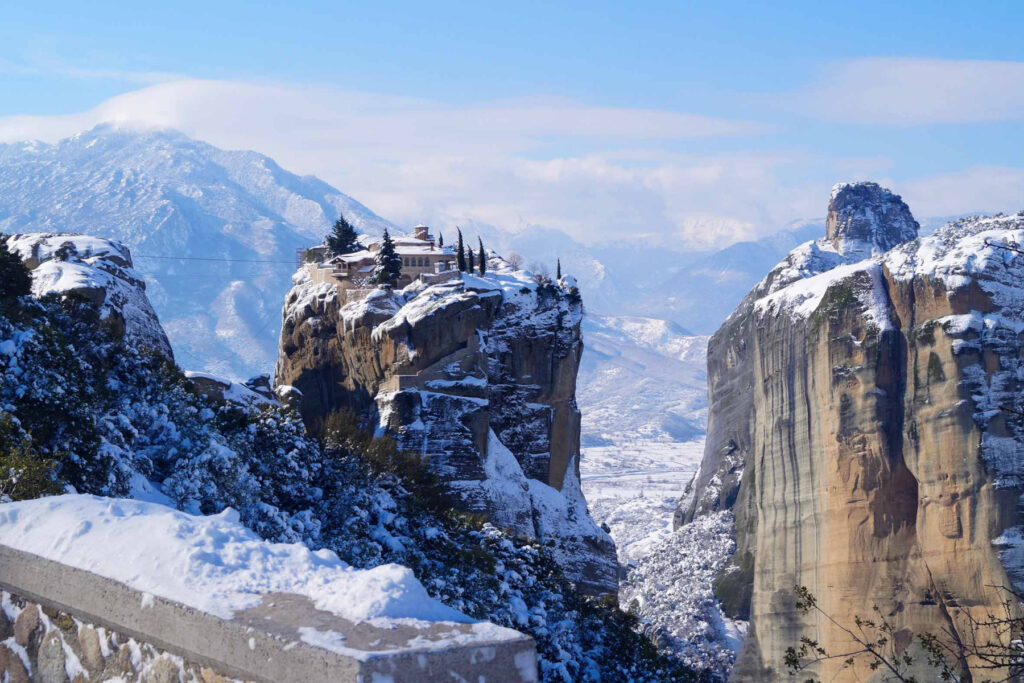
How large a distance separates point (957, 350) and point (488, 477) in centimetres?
3416

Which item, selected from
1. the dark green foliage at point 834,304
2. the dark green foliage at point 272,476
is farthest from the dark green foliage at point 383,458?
the dark green foliage at point 834,304

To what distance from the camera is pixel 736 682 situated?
80000 mm

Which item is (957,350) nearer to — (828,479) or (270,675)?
(828,479)

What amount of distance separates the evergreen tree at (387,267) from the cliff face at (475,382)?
1.80 metres

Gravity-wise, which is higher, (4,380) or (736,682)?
(4,380)

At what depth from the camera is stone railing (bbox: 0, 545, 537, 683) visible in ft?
18.9

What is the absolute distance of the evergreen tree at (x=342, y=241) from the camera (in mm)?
72250

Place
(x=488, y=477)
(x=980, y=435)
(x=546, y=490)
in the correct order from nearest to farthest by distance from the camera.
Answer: (x=488, y=477) → (x=546, y=490) → (x=980, y=435)

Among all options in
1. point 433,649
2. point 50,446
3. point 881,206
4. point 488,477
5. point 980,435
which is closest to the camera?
point 433,649

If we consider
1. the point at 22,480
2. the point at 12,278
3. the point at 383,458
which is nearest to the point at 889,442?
the point at 383,458

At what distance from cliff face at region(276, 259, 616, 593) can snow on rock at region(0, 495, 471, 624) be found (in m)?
43.2

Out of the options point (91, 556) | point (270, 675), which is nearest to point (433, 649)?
point (270, 675)

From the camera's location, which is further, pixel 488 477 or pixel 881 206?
pixel 881 206

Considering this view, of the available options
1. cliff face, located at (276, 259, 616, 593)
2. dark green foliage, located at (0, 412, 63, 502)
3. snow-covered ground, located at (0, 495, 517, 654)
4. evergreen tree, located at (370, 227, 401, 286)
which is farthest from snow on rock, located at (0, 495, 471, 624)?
evergreen tree, located at (370, 227, 401, 286)
